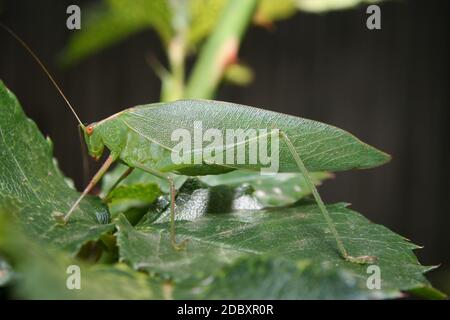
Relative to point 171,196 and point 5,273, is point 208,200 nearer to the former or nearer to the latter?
point 171,196

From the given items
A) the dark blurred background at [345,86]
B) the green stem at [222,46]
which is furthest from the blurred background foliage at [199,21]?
the dark blurred background at [345,86]

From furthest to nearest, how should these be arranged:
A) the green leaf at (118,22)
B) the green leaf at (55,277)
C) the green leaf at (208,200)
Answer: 1. the green leaf at (118,22)
2. the green leaf at (208,200)
3. the green leaf at (55,277)

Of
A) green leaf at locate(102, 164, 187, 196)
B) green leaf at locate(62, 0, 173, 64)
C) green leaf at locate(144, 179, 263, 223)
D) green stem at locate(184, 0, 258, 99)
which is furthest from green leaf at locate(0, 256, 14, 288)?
green leaf at locate(62, 0, 173, 64)

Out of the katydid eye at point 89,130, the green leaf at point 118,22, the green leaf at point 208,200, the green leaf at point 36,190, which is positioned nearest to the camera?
the green leaf at point 36,190

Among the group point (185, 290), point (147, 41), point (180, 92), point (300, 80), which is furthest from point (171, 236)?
point (147, 41)

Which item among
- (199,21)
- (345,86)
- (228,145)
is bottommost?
(228,145)

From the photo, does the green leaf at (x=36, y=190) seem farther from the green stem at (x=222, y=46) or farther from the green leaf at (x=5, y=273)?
the green stem at (x=222, y=46)

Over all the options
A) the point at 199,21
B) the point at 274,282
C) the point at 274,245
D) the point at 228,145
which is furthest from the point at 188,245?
the point at 199,21
